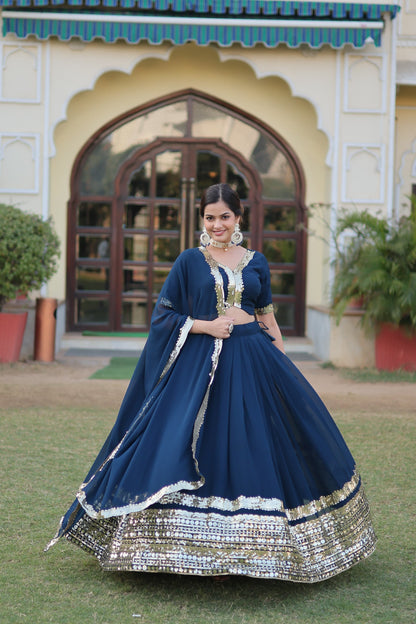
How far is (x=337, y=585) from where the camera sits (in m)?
3.31

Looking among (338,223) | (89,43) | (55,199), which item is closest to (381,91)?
(338,223)

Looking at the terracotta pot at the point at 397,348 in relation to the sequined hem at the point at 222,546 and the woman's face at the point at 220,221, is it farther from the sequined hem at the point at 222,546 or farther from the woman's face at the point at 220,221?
the sequined hem at the point at 222,546

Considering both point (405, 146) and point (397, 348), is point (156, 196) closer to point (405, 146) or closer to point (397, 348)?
point (405, 146)

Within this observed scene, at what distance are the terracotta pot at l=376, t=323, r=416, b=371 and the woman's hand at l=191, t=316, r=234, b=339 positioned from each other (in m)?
5.79

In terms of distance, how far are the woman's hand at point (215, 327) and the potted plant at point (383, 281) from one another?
5.23 m

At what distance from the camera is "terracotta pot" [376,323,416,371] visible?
8.99 m

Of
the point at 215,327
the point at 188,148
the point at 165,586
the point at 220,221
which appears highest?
the point at 188,148

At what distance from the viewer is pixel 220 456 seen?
3.19 meters

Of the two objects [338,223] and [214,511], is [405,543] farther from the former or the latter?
[338,223]

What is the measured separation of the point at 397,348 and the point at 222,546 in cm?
629

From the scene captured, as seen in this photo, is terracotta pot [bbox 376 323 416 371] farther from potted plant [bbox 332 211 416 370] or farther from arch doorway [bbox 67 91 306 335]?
arch doorway [bbox 67 91 306 335]

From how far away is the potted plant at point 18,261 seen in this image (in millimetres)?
8461

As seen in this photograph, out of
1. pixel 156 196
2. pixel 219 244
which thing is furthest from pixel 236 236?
pixel 156 196

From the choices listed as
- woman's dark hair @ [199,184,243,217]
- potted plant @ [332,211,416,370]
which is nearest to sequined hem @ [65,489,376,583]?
woman's dark hair @ [199,184,243,217]
